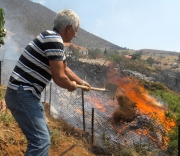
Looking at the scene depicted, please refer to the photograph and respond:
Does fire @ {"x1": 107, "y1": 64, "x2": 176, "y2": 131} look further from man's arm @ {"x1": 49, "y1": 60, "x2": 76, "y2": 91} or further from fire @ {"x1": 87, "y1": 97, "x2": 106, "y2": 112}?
man's arm @ {"x1": 49, "y1": 60, "x2": 76, "y2": 91}

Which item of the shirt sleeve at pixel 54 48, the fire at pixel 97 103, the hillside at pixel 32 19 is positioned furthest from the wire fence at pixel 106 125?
the hillside at pixel 32 19

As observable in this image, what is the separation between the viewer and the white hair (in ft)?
7.69

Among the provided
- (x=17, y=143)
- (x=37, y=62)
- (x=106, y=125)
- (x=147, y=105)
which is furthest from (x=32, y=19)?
(x=37, y=62)

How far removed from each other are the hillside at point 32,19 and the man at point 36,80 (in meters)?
65.6

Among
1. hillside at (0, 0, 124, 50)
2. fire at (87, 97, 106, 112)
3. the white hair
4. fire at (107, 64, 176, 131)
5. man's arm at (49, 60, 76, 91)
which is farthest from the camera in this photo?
hillside at (0, 0, 124, 50)

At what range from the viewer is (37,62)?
7.40ft

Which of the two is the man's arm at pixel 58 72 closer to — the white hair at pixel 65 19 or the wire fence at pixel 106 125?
the white hair at pixel 65 19

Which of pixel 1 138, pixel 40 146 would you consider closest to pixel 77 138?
pixel 1 138

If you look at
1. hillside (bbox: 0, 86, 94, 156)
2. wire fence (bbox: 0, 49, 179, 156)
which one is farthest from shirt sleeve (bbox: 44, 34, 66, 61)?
wire fence (bbox: 0, 49, 179, 156)

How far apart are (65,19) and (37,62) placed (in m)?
0.53

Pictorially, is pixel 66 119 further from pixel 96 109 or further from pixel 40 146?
pixel 40 146

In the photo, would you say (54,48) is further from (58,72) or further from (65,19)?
(65,19)

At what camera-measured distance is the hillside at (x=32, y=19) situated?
231 ft

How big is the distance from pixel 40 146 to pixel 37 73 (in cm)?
71
